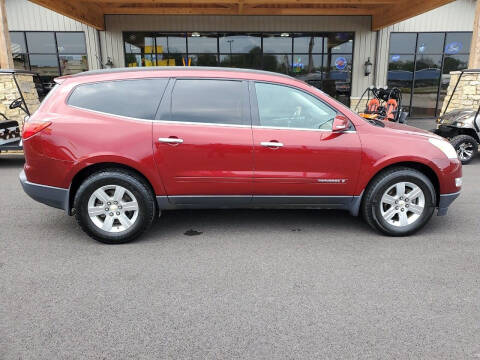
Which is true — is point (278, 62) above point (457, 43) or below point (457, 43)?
below

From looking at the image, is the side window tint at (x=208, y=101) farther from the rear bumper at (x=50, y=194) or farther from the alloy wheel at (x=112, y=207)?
the rear bumper at (x=50, y=194)

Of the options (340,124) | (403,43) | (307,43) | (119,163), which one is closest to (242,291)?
(119,163)

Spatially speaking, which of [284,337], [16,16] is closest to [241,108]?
[284,337]

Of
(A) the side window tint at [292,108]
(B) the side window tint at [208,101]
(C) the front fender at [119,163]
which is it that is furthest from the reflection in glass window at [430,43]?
(C) the front fender at [119,163]

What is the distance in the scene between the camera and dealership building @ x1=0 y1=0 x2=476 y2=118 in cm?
1524

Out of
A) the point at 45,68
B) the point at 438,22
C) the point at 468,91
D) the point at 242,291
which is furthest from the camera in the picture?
the point at 45,68

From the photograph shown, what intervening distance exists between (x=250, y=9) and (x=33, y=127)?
40.7 feet

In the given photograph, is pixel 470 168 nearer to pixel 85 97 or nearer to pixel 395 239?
pixel 395 239

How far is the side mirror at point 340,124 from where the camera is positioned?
388 centimetres

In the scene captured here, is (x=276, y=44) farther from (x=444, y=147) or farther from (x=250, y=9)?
(x=444, y=147)

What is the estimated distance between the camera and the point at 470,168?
26.4 ft

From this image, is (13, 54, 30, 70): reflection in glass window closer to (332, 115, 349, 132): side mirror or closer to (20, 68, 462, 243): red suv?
(20, 68, 462, 243): red suv

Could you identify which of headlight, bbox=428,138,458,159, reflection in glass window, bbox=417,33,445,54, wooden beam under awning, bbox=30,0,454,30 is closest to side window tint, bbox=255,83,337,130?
headlight, bbox=428,138,458,159

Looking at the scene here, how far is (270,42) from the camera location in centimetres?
1584
